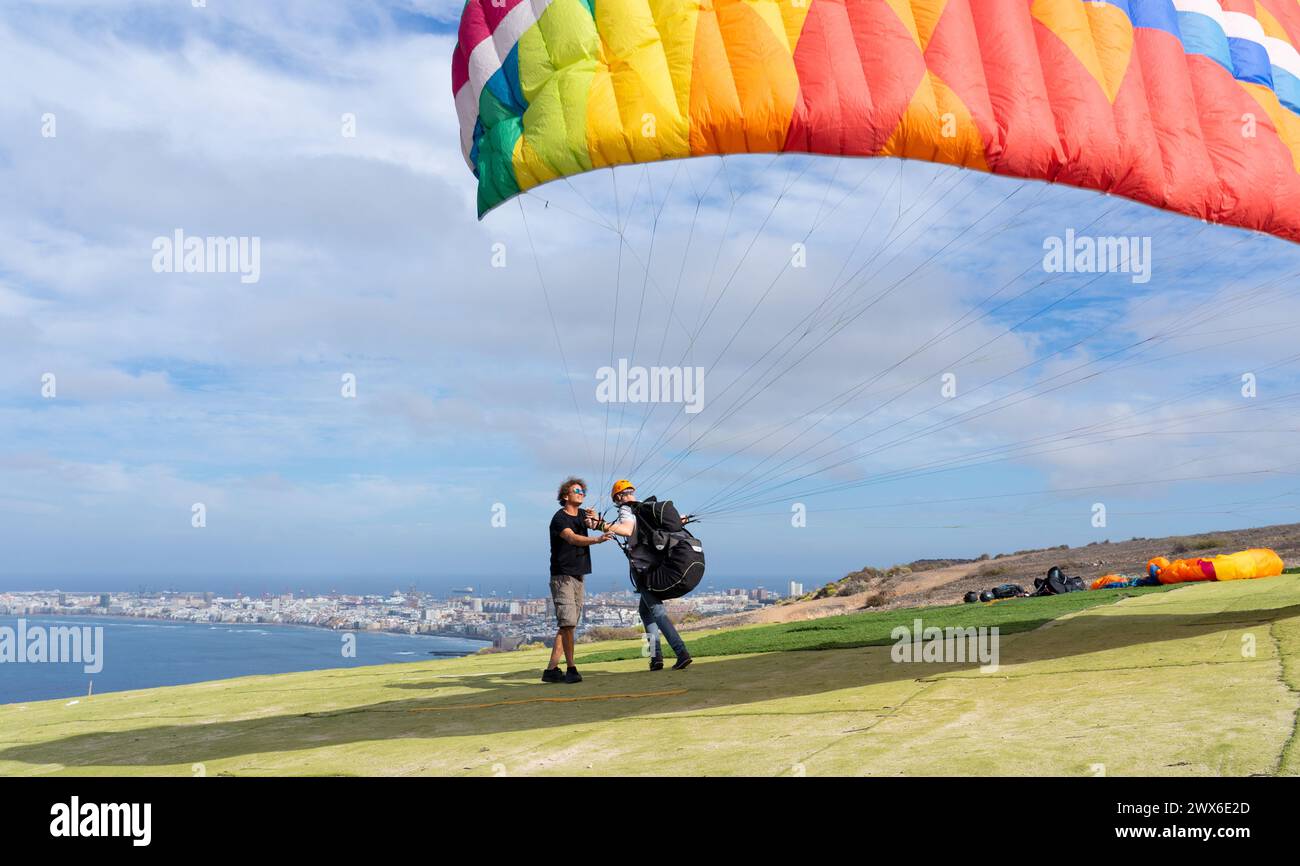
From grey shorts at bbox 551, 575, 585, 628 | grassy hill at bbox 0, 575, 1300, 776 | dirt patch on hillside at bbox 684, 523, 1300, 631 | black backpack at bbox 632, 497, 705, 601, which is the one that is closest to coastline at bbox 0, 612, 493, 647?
dirt patch on hillside at bbox 684, 523, 1300, 631

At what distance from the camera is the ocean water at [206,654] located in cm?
6481

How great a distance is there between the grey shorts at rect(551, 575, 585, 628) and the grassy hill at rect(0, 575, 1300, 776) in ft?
2.21

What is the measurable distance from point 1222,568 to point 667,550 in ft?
35.5

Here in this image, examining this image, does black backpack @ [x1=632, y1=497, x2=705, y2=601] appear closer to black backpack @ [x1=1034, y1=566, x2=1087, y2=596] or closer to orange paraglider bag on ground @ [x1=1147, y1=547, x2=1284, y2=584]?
black backpack @ [x1=1034, y1=566, x2=1087, y2=596]

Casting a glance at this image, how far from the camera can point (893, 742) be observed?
4852 mm

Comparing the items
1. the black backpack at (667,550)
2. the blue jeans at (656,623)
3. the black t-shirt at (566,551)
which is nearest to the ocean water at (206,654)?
the blue jeans at (656,623)

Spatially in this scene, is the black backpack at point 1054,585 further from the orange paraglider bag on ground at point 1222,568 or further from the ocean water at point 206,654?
the ocean water at point 206,654

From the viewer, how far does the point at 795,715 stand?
19.5 ft

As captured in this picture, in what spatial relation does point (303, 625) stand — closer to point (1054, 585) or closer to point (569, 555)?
point (1054, 585)

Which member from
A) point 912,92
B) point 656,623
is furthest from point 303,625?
point 912,92
